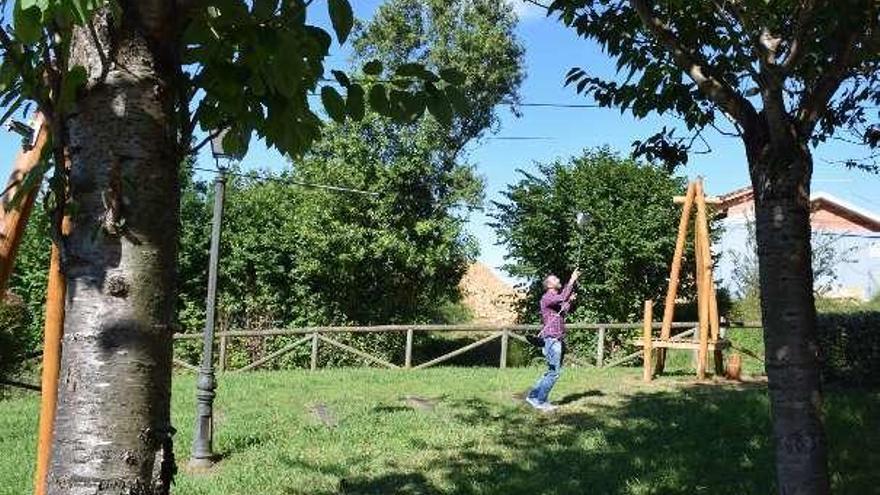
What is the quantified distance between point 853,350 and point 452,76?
35.0ft

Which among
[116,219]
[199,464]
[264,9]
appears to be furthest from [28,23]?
[199,464]

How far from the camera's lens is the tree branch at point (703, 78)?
4.04 m

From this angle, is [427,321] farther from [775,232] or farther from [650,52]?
[775,232]

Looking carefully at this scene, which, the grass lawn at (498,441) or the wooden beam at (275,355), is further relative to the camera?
the wooden beam at (275,355)

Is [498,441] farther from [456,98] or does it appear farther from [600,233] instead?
[600,233]

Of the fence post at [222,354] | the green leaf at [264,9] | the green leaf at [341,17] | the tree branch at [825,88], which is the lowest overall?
the fence post at [222,354]

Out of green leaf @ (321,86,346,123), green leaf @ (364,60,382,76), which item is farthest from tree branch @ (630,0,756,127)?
green leaf @ (321,86,346,123)

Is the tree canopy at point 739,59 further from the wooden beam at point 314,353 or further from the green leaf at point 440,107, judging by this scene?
the wooden beam at point 314,353

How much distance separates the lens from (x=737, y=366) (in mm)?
12188

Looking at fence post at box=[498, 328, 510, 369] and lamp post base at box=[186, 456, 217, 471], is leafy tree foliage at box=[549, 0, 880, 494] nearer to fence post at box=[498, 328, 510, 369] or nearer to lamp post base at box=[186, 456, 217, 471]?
lamp post base at box=[186, 456, 217, 471]

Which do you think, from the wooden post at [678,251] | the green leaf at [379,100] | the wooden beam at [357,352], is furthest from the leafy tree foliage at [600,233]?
the green leaf at [379,100]

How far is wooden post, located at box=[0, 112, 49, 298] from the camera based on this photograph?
2.09 metres

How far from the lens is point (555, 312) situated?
34.4ft

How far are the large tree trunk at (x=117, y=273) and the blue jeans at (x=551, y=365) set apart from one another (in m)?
8.75
